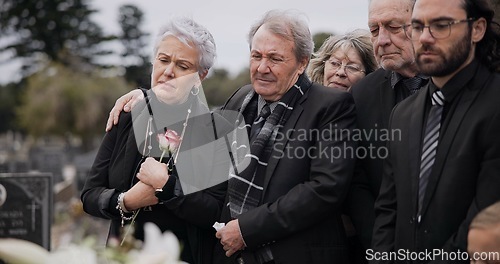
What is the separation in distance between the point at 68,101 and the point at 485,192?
44768 millimetres

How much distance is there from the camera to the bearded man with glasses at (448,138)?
2.79 m

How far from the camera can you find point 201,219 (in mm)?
3656

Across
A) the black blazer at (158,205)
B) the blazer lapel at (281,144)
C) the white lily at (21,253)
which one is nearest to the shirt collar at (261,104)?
the blazer lapel at (281,144)

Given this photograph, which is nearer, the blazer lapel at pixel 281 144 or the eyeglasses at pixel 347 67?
the blazer lapel at pixel 281 144

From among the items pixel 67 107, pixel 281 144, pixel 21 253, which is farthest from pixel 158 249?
pixel 67 107

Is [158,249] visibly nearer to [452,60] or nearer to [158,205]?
[452,60]

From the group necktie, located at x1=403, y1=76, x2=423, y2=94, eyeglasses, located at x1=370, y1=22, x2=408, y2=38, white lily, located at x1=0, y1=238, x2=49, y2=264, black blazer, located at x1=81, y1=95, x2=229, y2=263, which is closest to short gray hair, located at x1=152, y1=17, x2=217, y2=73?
black blazer, located at x1=81, y1=95, x2=229, y2=263

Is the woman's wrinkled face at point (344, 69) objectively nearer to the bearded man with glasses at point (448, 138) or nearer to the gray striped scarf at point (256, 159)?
the gray striped scarf at point (256, 159)

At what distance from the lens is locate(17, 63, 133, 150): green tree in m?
44.9

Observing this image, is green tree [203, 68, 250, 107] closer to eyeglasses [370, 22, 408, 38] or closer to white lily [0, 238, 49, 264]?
eyeglasses [370, 22, 408, 38]

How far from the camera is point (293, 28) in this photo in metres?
3.52

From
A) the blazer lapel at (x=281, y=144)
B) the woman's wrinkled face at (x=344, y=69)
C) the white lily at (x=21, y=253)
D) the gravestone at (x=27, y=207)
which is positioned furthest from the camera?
the gravestone at (x=27, y=207)

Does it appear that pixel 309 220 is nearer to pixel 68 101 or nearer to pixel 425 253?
pixel 425 253

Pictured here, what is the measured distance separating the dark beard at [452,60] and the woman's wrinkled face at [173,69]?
1.31 m
